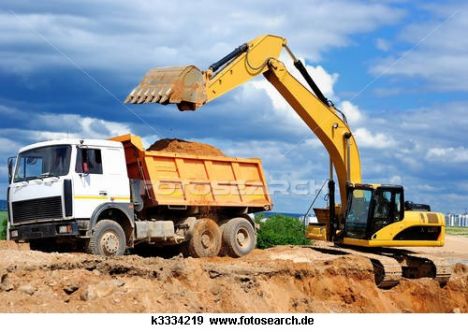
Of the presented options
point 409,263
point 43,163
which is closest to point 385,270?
point 409,263

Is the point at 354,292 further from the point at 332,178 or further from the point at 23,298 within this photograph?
the point at 23,298

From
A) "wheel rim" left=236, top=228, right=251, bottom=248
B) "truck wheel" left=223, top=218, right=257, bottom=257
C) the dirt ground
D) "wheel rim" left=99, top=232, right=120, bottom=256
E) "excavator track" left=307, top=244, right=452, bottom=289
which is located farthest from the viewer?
"wheel rim" left=236, top=228, right=251, bottom=248

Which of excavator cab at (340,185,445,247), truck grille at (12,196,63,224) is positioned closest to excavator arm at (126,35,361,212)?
excavator cab at (340,185,445,247)

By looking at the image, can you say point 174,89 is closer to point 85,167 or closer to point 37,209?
point 85,167

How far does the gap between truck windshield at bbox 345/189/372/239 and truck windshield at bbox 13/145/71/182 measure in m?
7.83

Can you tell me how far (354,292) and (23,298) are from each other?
9140mm

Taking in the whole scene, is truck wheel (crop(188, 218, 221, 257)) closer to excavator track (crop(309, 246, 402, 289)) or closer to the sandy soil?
excavator track (crop(309, 246, 402, 289))

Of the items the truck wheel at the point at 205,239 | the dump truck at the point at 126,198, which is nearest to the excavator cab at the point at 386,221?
the dump truck at the point at 126,198

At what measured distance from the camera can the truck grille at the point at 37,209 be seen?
61.0 ft

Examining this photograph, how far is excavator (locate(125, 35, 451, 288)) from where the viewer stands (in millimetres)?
20594

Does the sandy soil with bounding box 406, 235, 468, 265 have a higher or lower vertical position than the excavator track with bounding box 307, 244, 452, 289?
lower

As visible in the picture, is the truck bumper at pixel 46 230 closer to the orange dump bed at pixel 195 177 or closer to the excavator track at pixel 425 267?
the orange dump bed at pixel 195 177

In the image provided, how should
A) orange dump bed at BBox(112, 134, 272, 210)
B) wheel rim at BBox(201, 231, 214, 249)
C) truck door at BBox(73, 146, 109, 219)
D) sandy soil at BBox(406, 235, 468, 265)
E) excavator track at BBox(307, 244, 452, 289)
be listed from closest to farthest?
1. truck door at BBox(73, 146, 109, 219)
2. orange dump bed at BBox(112, 134, 272, 210)
3. excavator track at BBox(307, 244, 452, 289)
4. wheel rim at BBox(201, 231, 214, 249)
5. sandy soil at BBox(406, 235, 468, 265)

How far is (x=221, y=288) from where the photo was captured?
16.7 m
